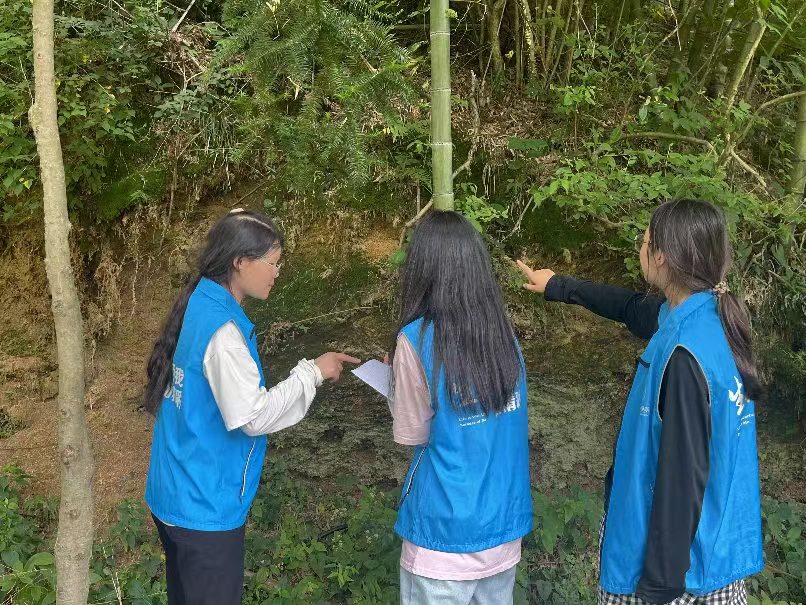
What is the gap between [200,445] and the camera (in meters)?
2.23

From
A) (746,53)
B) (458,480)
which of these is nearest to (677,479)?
(458,480)

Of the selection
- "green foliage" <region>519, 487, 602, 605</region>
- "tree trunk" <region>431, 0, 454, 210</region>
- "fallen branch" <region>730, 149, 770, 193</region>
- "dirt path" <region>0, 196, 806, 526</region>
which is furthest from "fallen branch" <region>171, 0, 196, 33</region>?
"green foliage" <region>519, 487, 602, 605</region>

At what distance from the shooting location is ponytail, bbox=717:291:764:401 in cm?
199

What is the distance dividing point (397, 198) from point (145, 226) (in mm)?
1891

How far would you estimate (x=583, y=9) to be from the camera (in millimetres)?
4805

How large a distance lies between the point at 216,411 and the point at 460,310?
34.5 inches

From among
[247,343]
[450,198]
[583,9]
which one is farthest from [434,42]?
[583,9]

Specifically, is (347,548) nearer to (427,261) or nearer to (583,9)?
(427,261)

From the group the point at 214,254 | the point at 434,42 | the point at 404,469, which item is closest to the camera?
the point at 214,254

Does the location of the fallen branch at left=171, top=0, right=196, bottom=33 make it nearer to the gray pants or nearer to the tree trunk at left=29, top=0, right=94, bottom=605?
the tree trunk at left=29, top=0, right=94, bottom=605

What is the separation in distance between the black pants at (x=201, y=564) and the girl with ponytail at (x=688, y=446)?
1.22 metres

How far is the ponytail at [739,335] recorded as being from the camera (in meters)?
1.99

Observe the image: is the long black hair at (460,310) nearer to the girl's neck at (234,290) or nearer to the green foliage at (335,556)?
the girl's neck at (234,290)

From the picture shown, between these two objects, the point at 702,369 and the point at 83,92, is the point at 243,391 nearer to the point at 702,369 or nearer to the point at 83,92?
the point at 702,369
